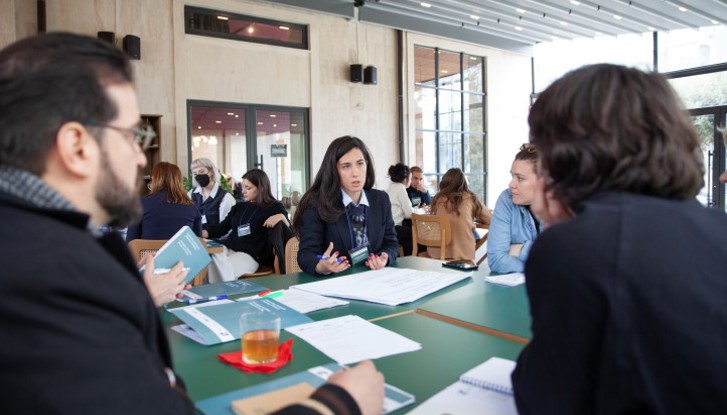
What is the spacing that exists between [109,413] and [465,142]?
409 inches

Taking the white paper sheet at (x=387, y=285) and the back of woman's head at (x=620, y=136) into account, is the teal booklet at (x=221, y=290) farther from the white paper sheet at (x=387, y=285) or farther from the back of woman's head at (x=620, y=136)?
the back of woman's head at (x=620, y=136)

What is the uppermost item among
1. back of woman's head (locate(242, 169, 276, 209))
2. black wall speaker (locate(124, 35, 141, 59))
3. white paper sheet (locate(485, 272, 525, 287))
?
black wall speaker (locate(124, 35, 141, 59))

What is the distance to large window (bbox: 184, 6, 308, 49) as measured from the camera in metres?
7.37

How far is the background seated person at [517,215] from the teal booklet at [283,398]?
5.26 feet

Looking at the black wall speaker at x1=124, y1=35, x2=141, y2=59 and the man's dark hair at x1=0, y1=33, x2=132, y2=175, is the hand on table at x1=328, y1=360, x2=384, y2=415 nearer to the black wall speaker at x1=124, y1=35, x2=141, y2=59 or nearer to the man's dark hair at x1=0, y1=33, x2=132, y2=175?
the man's dark hair at x1=0, y1=33, x2=132, y2=175

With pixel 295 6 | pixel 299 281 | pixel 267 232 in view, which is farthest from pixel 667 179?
pixel 295 6

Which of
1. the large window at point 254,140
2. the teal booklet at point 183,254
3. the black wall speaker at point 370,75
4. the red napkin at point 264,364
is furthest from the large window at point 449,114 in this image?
the red napkin at point 264,364

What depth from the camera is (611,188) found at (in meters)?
0.80

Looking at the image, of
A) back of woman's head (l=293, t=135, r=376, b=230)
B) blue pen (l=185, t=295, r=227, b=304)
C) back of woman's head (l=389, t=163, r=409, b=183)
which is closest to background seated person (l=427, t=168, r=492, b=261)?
back of woman's head (l=389, t=163, r=409, b=183)

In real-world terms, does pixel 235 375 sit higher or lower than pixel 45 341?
lower

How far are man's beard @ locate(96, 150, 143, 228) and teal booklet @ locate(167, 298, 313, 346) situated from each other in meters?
0.58

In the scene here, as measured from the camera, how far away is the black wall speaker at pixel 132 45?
21.6 feet

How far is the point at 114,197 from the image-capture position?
2.83 feet

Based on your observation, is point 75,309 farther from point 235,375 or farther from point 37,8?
point 37,8
